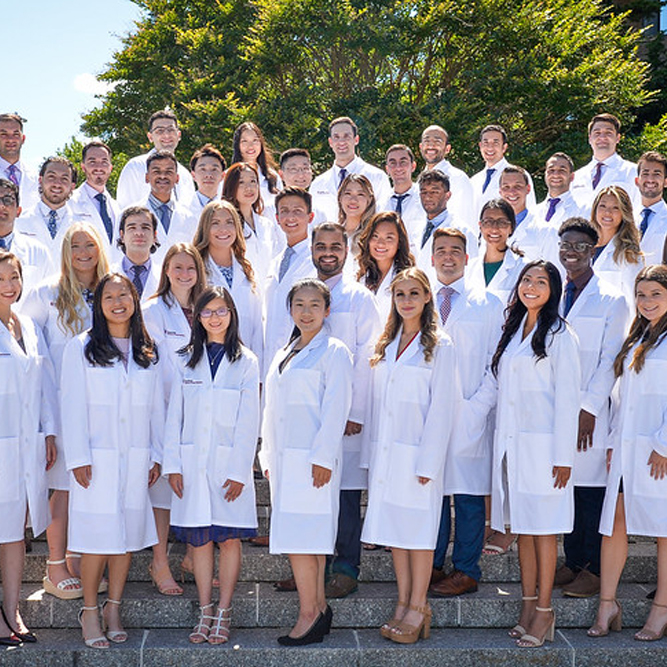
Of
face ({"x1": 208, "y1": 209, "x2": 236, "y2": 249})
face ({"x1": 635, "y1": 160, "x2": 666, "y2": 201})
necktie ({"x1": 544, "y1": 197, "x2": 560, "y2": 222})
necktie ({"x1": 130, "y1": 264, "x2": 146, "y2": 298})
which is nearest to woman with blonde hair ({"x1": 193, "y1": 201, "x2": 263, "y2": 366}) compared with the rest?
face ({"x1": 208, "y1": 209, "x2": 236, "y2": 249})

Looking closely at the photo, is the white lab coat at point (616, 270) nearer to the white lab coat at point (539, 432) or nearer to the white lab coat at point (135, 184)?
the white lab coat at point (539, 432)

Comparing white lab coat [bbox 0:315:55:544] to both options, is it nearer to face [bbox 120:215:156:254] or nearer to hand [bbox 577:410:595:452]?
face [bbox 120:215:156:254]

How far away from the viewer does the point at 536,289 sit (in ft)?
17.4

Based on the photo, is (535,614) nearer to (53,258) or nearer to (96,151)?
(53,258)

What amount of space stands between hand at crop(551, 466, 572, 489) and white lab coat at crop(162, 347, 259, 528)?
5.94 ft

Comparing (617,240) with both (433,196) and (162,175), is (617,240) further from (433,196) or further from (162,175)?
(162,175)

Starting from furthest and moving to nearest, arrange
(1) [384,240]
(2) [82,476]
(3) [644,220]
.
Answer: (3) [644,220] < (1) [384,240] < (2) [82,476]

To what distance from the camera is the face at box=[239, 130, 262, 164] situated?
8438 mm

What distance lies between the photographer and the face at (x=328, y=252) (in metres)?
5.90

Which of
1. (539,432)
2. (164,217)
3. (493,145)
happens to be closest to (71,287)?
(164,217)

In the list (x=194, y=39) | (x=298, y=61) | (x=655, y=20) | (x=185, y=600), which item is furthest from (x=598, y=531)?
(x=655, y=20)

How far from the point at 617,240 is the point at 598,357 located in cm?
169

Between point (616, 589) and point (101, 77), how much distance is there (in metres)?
20.9

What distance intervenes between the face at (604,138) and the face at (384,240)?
4145 mm
